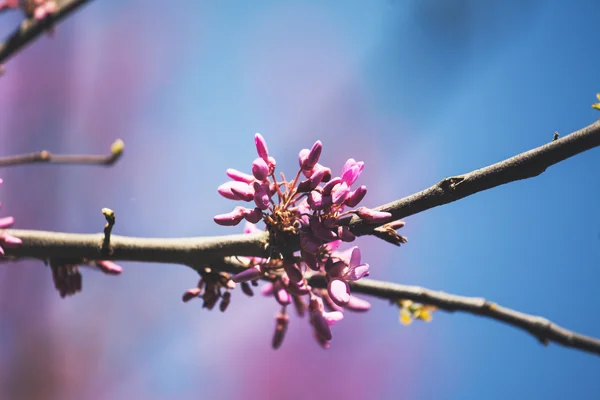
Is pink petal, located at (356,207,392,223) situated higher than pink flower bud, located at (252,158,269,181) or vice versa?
pink flower bud, located at (252,158,269,181)

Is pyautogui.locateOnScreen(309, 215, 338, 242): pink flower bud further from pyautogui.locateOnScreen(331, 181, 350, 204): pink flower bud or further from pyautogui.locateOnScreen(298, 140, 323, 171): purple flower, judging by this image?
pyautogui.locateOnScreen(298, 140, 323, 171): purple flower

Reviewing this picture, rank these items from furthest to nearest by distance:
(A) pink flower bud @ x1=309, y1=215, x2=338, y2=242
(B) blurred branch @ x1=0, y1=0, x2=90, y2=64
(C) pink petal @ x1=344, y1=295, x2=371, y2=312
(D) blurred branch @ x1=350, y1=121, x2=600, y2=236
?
(B) blurred branch @ x1=0, y1=0, x2=90, y2=64
(C) pink petal @ x1=344, y1=295, x2=371, y2=312
(A) pink flower bud @ x1=309, y1=215, x2=338, y2=242
(D) blurred branch @ x1=350, y1=121, x2=600, y2=236

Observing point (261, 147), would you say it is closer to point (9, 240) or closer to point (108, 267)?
point (108, 267)

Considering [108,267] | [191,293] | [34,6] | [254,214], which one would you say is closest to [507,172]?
[254,214]

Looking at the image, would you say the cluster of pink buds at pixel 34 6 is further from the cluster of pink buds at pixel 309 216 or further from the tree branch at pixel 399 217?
the cluster of pink buds at pixel 309 216

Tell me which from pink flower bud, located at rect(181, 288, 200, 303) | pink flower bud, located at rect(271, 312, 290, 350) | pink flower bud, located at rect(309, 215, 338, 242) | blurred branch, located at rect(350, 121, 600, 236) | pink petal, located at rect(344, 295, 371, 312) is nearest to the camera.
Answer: blurred branch, located at rect(350, 121, 600, 236)

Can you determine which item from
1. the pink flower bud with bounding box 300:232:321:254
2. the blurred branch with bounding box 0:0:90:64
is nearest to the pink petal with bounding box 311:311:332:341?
the pink flower bud with bounding box 300:232:321:254
